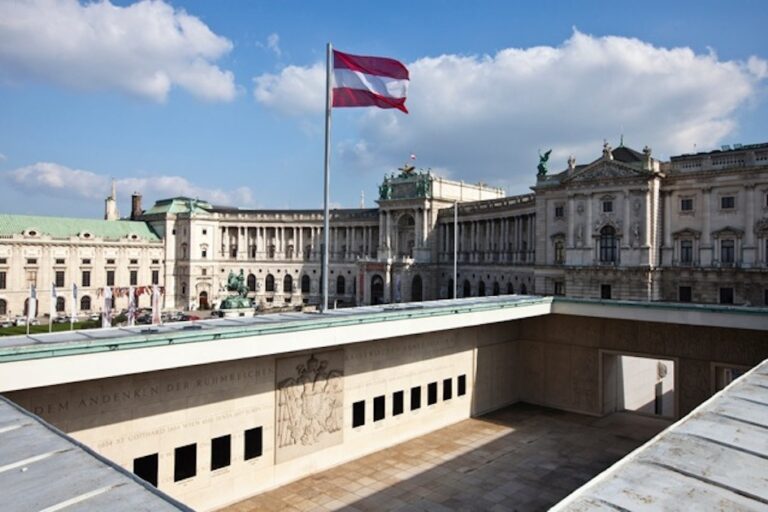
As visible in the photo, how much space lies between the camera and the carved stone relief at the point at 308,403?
27.4m

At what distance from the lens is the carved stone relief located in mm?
27373

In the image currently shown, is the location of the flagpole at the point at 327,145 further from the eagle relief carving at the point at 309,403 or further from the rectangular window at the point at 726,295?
the rectangular window at the point at 726,295

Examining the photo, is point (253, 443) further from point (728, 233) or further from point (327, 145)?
point (728, 233)

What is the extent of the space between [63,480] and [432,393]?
2804 centimetres

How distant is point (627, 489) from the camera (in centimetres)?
983

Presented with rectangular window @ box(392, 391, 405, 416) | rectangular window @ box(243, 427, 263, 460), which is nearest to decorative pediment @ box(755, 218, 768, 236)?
rectangular window @ box(392, 391, 405, 416)

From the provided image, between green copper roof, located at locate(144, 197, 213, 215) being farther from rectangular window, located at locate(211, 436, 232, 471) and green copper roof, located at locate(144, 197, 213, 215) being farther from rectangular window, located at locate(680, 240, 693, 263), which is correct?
rectangular window, located at locate(211, 436, 232, 471)

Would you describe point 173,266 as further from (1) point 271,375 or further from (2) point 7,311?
(1) point 271,375

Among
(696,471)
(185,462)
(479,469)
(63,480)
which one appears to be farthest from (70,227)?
(696,471)

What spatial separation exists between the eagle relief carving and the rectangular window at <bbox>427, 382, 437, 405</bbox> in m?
7.47

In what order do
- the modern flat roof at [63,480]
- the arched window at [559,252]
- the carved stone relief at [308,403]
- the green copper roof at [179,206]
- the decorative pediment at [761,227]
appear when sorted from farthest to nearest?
the green copper roof at [179,206]
the arched window at [559,252]
the decorative pediment at [761,227]
the carved stone relief at [308,403]
the modern flat roof at [63,480]

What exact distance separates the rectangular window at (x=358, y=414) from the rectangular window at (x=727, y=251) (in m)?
47.3

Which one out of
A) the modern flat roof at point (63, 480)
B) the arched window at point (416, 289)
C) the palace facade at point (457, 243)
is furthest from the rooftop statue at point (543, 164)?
the modern flat roof at point (63, 480)

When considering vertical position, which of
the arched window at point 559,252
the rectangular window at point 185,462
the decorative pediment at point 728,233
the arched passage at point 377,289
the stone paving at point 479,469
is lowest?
the stone paving at point 479,469
